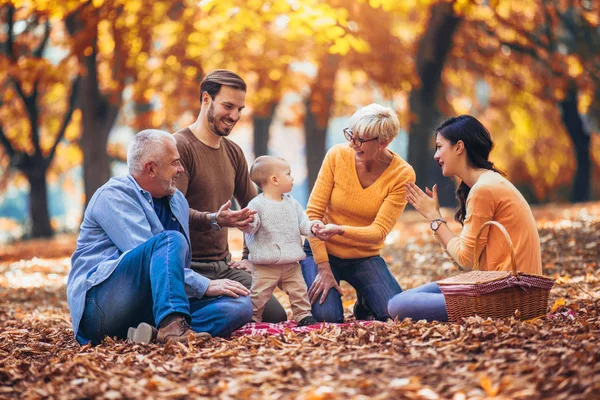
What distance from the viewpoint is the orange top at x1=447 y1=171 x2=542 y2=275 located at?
4648mm

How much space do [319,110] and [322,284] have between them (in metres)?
9.43

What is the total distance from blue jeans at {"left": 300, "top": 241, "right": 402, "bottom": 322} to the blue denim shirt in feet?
3.49

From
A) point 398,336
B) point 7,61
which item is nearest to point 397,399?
point 398,336

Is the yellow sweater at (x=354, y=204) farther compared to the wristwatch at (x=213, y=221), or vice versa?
the yellow sweater at (x=354, y=204)

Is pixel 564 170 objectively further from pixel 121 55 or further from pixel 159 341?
pixel 159 341

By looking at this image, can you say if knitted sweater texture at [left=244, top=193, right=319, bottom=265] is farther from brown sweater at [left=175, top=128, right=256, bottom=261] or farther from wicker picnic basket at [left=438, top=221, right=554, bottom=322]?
wicker picnic basket at [left=438, top=221, right=554, bottom=322]

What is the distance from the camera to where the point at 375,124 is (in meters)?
5.15

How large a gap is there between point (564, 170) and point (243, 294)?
57.6 ft

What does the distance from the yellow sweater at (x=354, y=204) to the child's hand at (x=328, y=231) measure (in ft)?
0.50

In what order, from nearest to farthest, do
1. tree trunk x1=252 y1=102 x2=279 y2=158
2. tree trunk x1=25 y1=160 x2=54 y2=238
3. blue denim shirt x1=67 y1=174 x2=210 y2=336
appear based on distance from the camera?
blue denim shirt x1=67 y1=174 x2=210 y2=336
tree trunk x1=25 y1=160 x2=54 y2=238
tree trunk x1=252 y1=102 x2=279 y2=158

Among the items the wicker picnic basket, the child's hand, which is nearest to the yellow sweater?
the child's hand

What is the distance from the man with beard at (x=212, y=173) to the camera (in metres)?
5.29

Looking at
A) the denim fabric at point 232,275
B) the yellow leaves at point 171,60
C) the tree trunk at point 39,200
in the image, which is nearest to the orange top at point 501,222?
the denim fabric at point 232,275

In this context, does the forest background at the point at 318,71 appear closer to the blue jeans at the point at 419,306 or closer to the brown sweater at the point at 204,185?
the brown sweater at the point at 204,185
